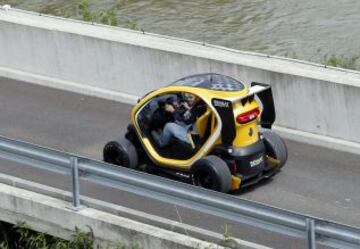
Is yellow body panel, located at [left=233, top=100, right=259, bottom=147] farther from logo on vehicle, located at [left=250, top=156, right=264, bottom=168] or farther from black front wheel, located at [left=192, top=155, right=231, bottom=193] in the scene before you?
black front wheel, located at [left=192, top=155, right=231, bottom=193]

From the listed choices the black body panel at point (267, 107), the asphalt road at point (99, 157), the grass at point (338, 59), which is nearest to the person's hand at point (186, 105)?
the black body panel at point (267, 107)

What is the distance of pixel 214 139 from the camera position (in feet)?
42.4

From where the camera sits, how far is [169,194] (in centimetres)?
1115

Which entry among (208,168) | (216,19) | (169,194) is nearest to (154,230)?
(169,194)

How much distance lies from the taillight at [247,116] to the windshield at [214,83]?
0.30 metres

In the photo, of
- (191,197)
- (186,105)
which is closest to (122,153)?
(186,105)

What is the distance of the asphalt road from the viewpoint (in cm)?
1270

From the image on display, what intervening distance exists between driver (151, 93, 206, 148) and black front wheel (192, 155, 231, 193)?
1.50 ft

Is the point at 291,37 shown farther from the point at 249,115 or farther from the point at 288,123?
the point at 249,115

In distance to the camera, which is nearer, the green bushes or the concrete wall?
the green bushes

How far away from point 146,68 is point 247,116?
152 inches

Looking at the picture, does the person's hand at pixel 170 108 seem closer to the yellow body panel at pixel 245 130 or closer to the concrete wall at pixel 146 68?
the yellow body panel at pixel 245 130

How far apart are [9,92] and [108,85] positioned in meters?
1.75

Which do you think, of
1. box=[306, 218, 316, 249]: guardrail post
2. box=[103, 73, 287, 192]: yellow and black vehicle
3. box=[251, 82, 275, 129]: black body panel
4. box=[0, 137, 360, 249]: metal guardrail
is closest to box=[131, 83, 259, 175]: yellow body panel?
box=[103, 73, 287, 192]: yellow and black vehicle
